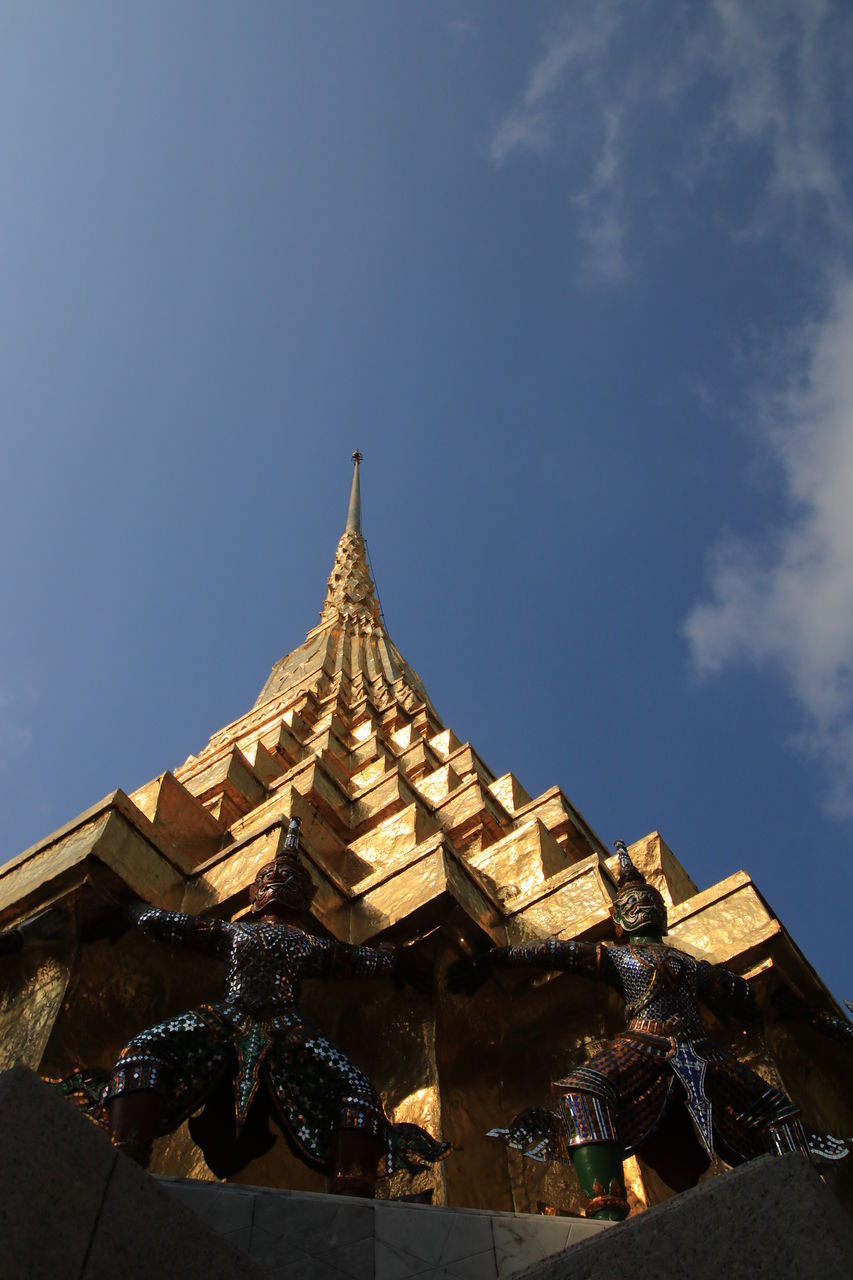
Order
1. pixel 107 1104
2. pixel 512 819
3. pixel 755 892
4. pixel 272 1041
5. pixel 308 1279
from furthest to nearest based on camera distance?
pixel 512 819 → pixel 755 892 → pixel 272 1041 → pixel 107 1104 → pixel 308 1279

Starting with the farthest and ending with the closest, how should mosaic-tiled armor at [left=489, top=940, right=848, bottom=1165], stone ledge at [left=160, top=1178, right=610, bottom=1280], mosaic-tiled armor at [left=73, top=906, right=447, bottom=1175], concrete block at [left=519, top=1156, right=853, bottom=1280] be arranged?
1. mosaic-tiled armor at [left=489, top=940, right=848, bottom=1165]
2. mosaic-tiled armor at [left=73, top=906, right=447, bottom=1175]
3. stone ledge at [left=160, top=1178, right=610, bottom=1280]
4. concrete block at [left=519, top=1156, right=853, bottom=1280]

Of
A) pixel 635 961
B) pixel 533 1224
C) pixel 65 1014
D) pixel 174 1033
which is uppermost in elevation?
pixel 65 1014

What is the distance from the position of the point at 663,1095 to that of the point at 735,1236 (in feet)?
8.75

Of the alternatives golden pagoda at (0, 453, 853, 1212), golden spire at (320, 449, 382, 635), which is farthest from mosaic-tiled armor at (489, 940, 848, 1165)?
golden spire at (320, 449, 382, 635)

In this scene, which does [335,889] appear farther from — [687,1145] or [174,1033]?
[687,1145]

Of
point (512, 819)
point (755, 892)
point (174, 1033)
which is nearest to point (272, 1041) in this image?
point (174, 1033)

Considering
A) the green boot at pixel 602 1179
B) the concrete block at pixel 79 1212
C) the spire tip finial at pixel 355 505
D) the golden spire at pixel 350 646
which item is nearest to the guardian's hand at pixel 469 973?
the green boot at pixel 602 1179

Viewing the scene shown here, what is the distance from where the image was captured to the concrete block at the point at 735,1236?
9.75 feet

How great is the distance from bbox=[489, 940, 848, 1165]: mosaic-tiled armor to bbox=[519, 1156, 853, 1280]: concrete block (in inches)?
81.3

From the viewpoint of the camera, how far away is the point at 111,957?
7008 millimetres

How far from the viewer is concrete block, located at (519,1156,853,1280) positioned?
2971 millimetres

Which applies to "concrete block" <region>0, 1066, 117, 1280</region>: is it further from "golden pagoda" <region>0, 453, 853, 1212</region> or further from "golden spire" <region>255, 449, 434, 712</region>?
"golden spire" <region>255, 449, 434, 712</region>

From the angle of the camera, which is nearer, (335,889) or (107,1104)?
(107,1104)

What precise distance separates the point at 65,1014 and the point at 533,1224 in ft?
11.7
